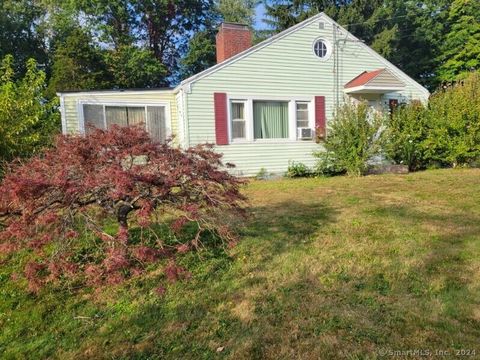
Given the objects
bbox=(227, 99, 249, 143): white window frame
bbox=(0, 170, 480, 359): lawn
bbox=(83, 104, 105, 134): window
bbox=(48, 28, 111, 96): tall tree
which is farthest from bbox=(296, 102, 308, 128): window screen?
bbox=(48, 28, 111, 96): tall tree

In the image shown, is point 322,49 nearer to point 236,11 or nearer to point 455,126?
point 455,126

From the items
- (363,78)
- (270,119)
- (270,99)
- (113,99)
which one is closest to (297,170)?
(270,119)

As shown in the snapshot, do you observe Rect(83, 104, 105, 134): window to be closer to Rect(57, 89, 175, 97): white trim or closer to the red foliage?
Rect(57, 89, 175, 97): white trim

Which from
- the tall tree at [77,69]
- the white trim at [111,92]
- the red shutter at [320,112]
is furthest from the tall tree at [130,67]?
the red shutter at [320,112]

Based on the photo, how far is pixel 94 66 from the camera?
60.7ft

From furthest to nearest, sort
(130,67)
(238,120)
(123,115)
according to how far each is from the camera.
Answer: (130,67)
(238,120)
(123,115)

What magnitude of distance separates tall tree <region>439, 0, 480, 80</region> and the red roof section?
44.5ft

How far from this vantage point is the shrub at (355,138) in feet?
34.6

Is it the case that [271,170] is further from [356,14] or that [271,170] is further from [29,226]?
[356,14]

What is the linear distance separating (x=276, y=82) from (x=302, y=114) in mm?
1463

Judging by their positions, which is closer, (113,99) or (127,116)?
(113,99)

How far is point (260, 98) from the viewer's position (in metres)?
11.8

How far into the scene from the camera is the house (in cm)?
1113

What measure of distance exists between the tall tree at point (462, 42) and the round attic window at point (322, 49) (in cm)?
1454
